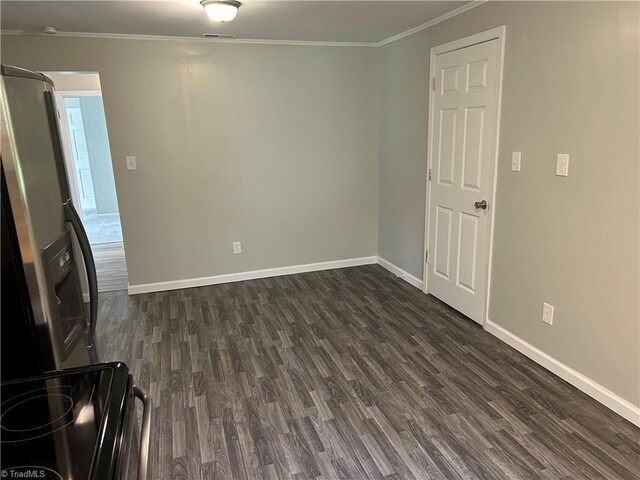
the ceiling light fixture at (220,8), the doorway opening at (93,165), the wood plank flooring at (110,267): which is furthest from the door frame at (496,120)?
the doorway opening at (93,165)

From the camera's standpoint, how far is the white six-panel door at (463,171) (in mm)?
3037

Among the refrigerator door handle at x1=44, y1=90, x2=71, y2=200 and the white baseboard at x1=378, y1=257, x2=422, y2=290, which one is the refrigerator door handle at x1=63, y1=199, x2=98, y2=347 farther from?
the white baseboard at x1=378, y1=257, x2=422, y2=290

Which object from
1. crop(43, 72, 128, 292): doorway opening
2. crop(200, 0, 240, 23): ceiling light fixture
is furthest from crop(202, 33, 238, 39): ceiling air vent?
crop(43, 72, 128, 292): doorway opening

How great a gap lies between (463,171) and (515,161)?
0.54 m

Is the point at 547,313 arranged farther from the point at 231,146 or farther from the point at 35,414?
the point at 231,146

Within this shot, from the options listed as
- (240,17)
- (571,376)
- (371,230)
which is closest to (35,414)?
(571,376)

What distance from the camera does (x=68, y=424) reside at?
94 cm

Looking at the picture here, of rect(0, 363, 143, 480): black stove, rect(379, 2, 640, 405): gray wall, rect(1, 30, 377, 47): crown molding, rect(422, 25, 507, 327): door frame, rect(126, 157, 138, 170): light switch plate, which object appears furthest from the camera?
rect(126, 157, 138, 170): light switch plate

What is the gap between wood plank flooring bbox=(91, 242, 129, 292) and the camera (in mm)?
4500

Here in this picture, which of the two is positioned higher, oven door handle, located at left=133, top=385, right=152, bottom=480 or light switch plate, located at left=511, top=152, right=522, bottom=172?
light switch plate, located at left=511, top=152, right=522, bottom=172

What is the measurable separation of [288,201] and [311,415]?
8.40 ft

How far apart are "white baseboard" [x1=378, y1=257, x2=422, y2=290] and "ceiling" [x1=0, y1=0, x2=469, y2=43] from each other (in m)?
2.24

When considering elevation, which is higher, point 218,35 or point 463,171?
point 218,35

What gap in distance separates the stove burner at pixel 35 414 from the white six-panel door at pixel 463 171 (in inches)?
111
